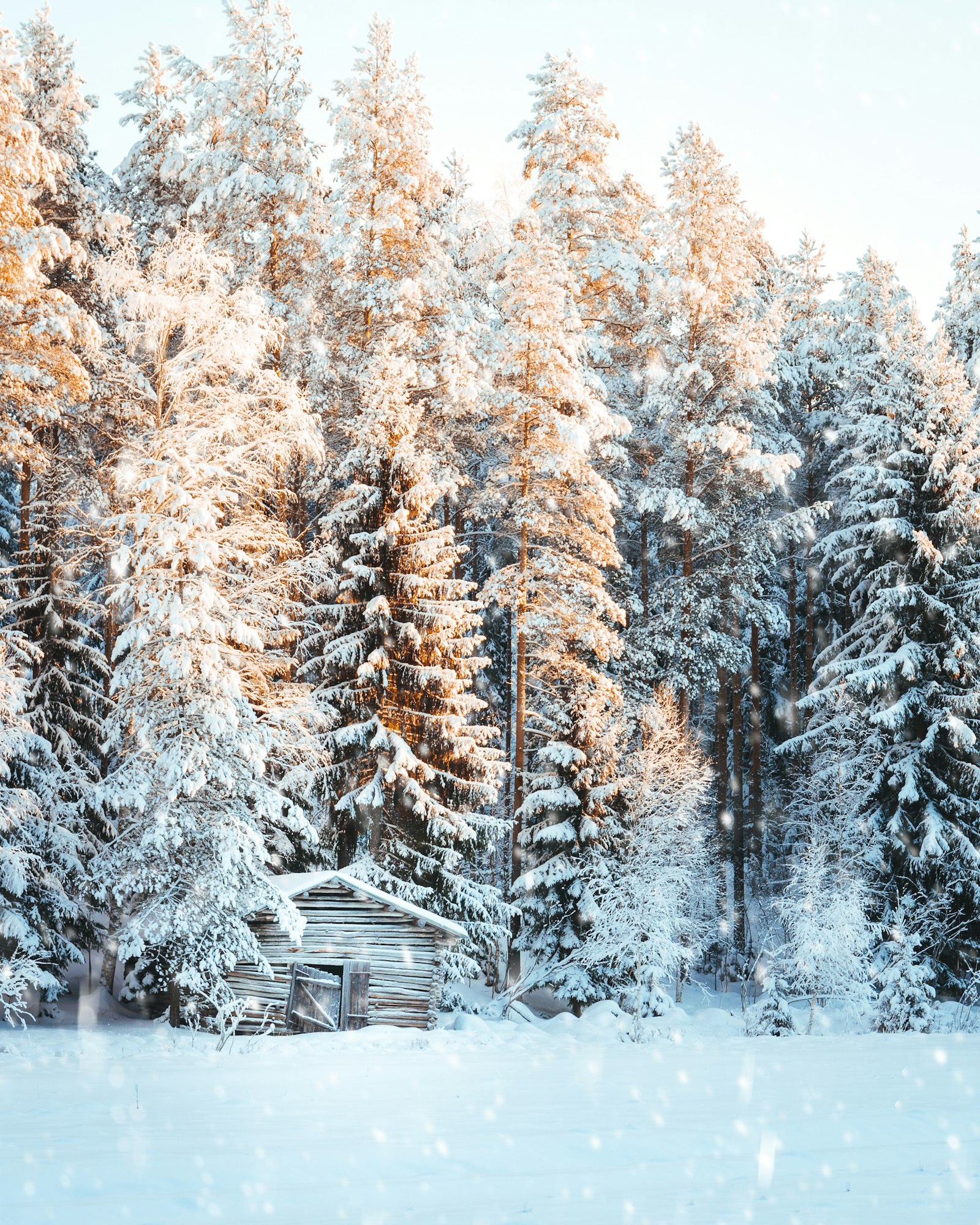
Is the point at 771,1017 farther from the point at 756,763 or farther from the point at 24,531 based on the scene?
the point at 24,531

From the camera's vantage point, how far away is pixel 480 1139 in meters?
7.81

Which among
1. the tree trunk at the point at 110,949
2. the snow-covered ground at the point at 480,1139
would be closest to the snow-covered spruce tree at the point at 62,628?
the tree trunk at the point at 110,949

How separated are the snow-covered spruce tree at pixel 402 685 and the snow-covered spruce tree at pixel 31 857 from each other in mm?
5111

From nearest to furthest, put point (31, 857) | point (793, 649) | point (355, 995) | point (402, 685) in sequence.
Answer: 1. point (31, 857)
2. point (355, 995)
3. point (402, 685)
4. point (793, 649)

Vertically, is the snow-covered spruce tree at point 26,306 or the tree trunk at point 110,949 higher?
the snow-covered spruce tree at point 26,306

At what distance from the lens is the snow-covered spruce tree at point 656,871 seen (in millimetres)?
21672

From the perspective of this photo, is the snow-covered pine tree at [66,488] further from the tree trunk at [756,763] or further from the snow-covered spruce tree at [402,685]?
the tree trunk at [756,763]

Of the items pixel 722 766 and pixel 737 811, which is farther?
Result: pixel 737 811

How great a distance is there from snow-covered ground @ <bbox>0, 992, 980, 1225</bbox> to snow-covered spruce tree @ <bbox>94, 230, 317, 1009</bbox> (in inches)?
121

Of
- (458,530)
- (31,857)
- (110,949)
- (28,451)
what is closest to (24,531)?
(28,451)

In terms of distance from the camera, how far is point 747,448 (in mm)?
25984

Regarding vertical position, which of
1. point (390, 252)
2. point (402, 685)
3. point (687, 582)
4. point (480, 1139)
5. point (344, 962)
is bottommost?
point (344, 962)

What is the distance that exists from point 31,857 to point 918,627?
18912 mm

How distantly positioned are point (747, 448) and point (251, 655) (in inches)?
546
